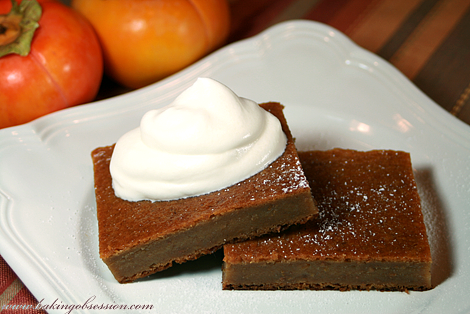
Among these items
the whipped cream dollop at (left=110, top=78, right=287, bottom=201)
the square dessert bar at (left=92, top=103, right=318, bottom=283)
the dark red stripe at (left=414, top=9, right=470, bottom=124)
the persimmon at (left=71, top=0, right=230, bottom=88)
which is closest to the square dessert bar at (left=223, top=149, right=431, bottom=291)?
the square dessert bar at (left=92, top=103, right=318, bottom=283)

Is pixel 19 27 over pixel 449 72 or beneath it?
beneath

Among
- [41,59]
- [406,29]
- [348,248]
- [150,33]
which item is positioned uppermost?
[406,29]

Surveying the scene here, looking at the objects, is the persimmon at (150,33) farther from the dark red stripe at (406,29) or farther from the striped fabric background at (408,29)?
the dark red stripe at (406,29)

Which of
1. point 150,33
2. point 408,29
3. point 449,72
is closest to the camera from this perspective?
point 150,33

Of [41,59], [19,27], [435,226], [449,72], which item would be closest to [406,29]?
[449,72]

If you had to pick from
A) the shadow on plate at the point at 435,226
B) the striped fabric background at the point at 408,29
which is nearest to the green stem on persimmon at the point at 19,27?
the striped fabric background at the point at 408,29

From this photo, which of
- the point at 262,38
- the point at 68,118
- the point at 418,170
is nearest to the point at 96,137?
the point at 68,118

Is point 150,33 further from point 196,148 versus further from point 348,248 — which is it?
point 348,248
